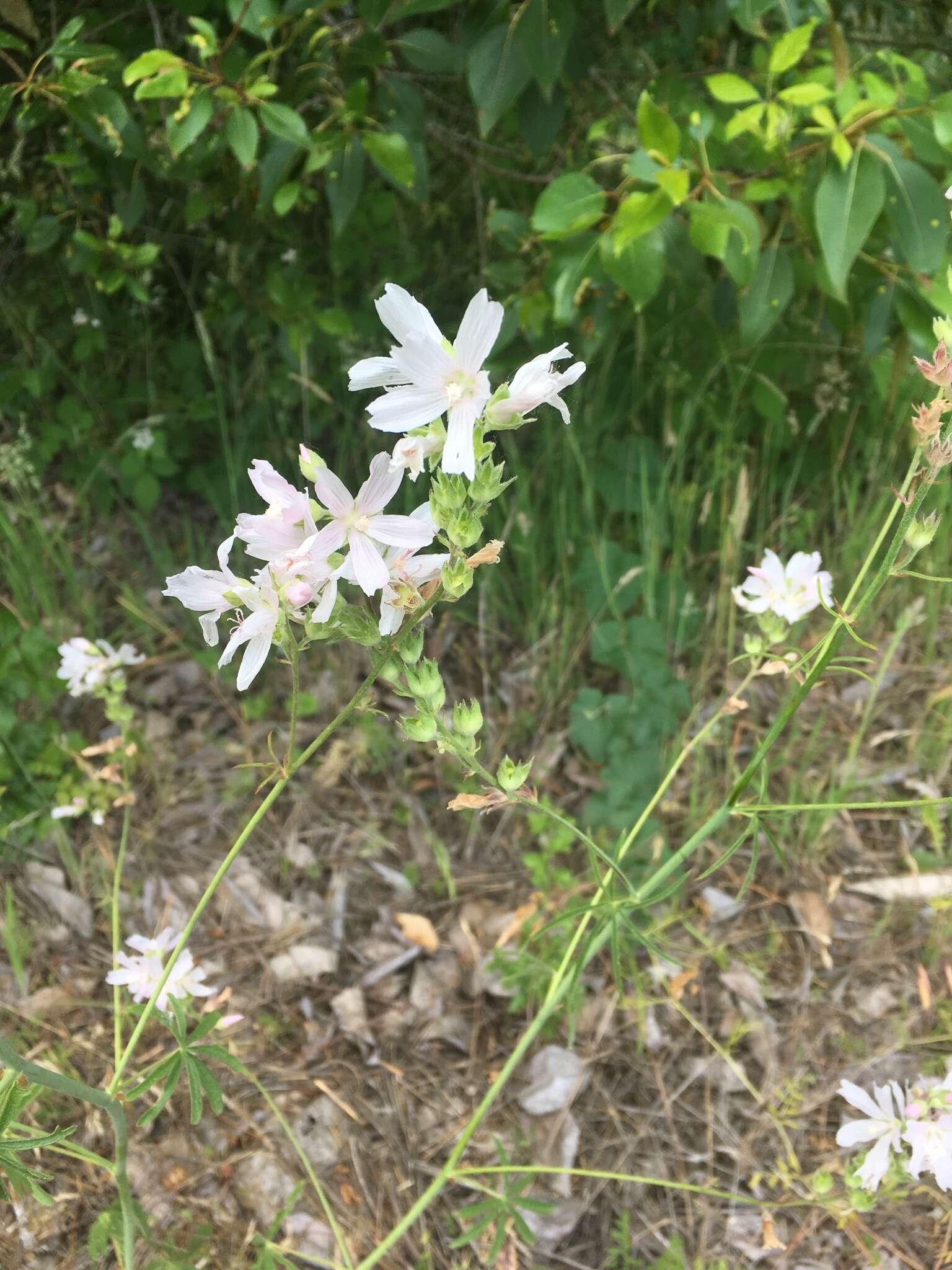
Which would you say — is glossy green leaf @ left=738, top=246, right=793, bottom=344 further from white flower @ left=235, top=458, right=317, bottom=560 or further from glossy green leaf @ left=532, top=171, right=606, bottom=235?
white flower @ left=235, top=458, right=317, bottom=560

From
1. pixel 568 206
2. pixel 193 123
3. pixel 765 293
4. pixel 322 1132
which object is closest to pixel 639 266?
pixel 568 206

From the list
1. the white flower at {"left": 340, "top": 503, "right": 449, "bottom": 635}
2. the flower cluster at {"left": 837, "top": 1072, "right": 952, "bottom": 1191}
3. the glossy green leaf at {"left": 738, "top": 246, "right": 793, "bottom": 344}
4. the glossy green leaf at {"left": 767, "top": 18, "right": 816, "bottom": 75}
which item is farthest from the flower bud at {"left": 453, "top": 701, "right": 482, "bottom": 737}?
the glossy green leaf at {"left": 767, "top": 18, "right": 816, "bottom": 75}

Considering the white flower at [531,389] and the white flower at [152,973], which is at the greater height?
the white flower at [531,389]

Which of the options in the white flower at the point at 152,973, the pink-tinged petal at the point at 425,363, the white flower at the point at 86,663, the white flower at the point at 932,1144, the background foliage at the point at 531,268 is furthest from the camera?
the white flower at the point at 86,663

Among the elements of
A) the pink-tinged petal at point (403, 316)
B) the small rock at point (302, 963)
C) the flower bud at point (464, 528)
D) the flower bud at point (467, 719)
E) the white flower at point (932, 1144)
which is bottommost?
the small rock at point (302, 963)

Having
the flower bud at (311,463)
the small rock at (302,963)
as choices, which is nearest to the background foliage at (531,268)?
the small rock at (302,963)

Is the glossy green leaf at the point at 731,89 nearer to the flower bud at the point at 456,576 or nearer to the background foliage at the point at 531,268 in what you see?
the background foliage at the point at 531,268

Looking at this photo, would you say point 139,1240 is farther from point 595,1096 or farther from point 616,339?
point 616,339
